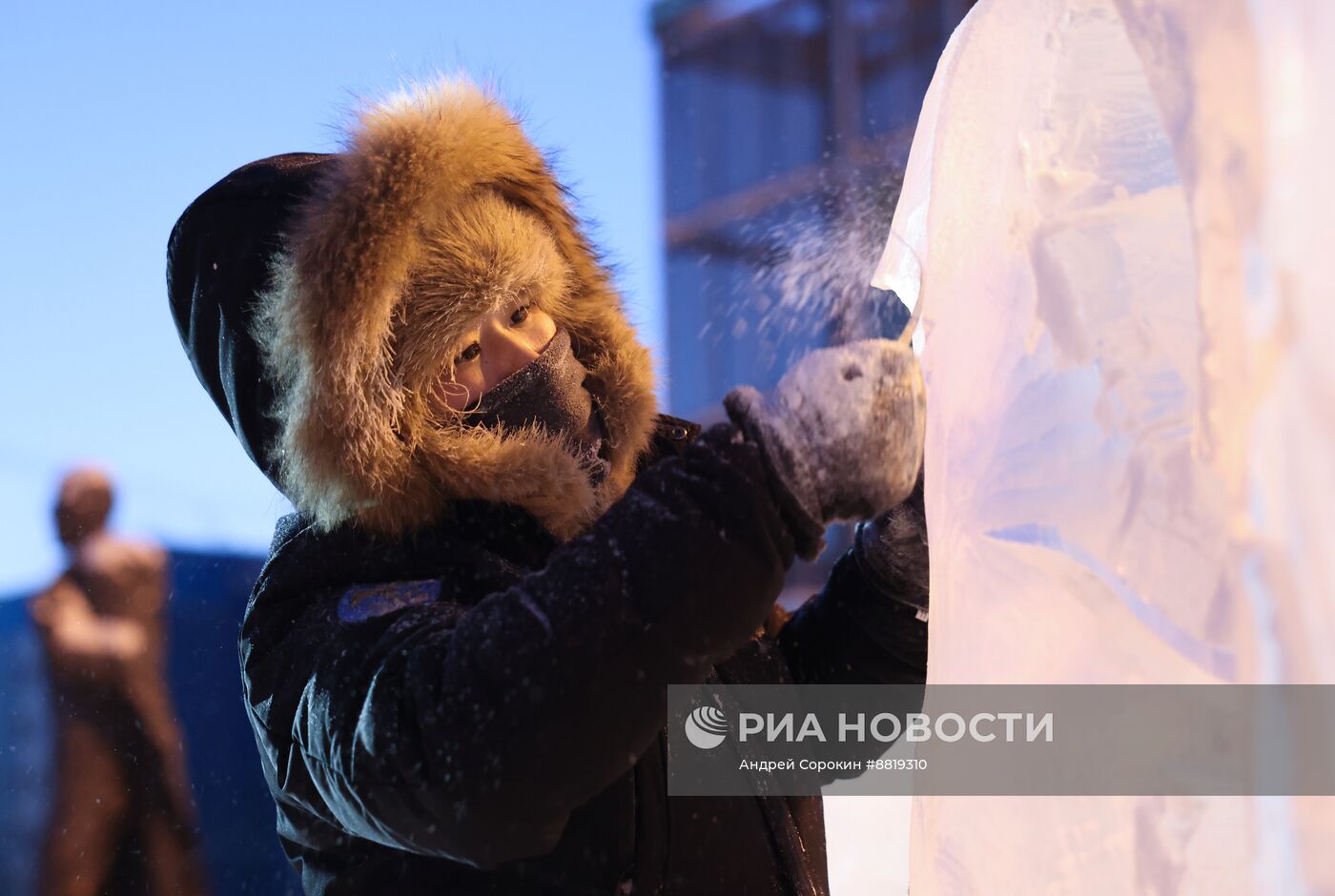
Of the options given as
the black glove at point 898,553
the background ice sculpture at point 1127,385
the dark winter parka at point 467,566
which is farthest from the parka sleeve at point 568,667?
the black glove at point 898,553

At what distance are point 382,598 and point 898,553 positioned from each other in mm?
475

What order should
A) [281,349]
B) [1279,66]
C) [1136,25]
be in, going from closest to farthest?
[1279,66], [1136,25], [281,349]

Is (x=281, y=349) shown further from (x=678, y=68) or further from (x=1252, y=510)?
(x=678, y=68)

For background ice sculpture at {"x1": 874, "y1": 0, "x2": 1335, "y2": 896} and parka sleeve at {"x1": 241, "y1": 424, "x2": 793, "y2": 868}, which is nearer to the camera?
background ice sculpture at {"x1": 874, "y1": 0, "x2": 1335, "y2": 896}

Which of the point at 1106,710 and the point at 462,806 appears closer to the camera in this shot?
the point at 1106,710

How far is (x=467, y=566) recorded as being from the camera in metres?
1.01

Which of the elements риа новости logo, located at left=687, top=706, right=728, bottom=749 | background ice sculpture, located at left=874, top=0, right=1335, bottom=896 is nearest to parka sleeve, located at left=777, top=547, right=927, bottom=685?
риа новости logo, located at left=687, top=706, right=728, bottom=749

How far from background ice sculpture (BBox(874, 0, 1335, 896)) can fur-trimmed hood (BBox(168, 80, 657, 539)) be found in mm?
389

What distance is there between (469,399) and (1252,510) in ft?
2.47

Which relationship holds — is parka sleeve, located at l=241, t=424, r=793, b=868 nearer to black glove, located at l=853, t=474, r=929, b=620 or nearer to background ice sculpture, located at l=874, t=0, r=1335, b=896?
background ice sculpture, located at l=874, t=0, r=1335, b=896

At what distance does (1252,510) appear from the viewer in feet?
1.67

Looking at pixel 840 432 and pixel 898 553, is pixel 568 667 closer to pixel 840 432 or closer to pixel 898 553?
pixel 840 432

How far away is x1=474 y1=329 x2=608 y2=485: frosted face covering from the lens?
110cm

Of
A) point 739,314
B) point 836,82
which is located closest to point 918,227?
point 836,82
